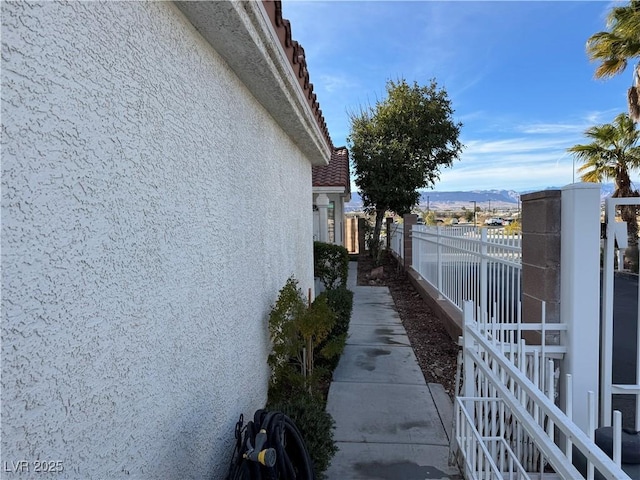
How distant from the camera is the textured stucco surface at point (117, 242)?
3.87 feet

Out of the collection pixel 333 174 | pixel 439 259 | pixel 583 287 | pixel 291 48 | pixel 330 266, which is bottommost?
pixel 330 266

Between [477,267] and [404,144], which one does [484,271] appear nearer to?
[477,267]

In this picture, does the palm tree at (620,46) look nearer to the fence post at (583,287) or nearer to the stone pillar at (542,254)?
the stone pillar at (542,254)

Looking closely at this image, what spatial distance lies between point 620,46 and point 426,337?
1200cm

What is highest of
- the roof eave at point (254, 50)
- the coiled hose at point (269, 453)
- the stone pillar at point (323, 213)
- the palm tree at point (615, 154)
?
the palm tree at point (615, 154)

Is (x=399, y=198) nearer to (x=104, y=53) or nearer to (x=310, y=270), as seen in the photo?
(x=310, y=270)

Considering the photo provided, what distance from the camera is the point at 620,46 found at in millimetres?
12742

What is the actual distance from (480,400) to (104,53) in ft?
9.49

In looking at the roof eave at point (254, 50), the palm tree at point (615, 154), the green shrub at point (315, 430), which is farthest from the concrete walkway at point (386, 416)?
the palm tree at point (615, 154)

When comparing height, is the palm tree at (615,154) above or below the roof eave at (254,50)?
above

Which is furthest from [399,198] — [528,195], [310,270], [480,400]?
[480,400]

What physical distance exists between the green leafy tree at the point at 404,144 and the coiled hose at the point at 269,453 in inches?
570

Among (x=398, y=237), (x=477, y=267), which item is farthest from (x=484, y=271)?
(x=398, y=237)

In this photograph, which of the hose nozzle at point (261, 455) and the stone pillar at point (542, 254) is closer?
the hose nozzle at point (261, 455)
